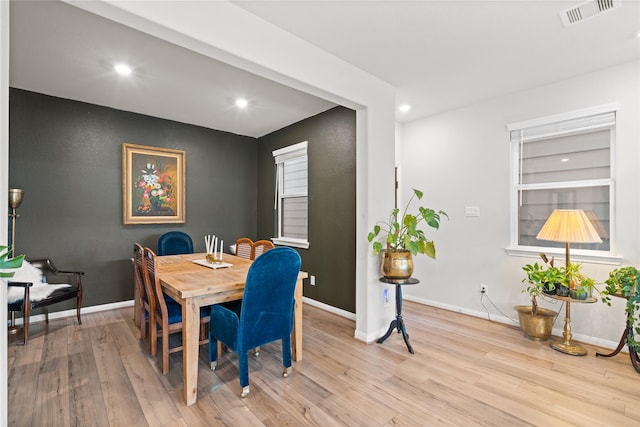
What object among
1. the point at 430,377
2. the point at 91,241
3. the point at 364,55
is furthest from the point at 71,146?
the point at 430,377

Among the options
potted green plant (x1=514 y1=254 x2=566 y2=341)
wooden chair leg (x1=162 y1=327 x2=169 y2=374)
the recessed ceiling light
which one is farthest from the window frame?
the recessed ceiling light

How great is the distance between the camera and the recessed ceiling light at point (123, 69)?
2.78 m

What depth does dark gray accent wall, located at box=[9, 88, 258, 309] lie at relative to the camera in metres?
3.42

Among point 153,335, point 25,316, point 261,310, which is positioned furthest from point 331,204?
point 25,316

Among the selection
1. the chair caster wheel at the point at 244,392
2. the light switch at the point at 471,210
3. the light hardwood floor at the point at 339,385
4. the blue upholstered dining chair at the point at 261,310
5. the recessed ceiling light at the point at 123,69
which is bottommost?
the light hardwood floor at the point at 339,385

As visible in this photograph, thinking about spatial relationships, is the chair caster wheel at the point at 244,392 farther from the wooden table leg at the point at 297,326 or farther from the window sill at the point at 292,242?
the window sill at the point at 292,242

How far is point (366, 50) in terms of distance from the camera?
2.61 metres

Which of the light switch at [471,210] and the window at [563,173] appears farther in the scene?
the light switch at [471,210]

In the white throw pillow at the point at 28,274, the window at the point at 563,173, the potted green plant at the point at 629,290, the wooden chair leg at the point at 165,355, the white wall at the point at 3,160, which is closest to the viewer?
the white wall at the point at 3,160

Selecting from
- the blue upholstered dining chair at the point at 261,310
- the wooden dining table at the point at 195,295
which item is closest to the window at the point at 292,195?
the wooden dining table at the point at 195,295

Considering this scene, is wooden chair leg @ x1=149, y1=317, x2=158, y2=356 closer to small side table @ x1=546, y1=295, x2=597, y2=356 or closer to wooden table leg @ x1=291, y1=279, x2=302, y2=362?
wooden table leg @ x1=291, y1=279, x2=302, y2=362

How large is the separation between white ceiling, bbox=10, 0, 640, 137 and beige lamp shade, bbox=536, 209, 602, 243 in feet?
4.55

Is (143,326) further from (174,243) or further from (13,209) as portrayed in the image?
(13,209)

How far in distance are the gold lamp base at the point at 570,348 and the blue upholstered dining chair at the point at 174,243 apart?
14.0 ft
